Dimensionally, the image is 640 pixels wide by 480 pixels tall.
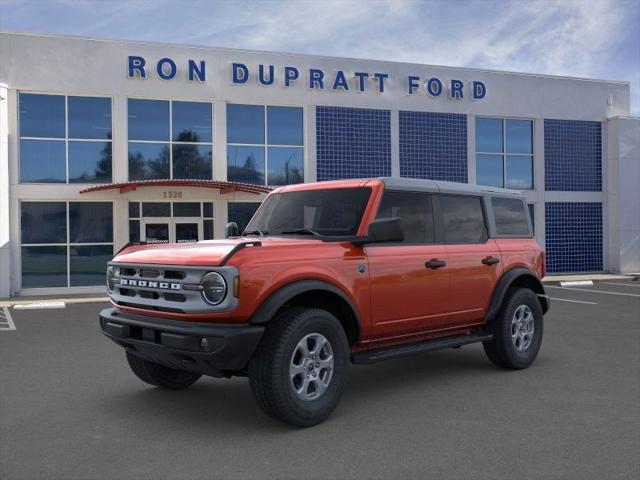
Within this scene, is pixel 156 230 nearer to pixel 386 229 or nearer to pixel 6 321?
pixel 6 321

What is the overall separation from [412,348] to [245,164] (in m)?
14.6

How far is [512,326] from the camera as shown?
6895 mm

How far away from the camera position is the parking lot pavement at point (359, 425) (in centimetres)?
406

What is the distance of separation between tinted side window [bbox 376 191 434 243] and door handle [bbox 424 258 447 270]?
0.23 meters

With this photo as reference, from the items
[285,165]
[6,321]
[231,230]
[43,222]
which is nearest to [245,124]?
[285,165]

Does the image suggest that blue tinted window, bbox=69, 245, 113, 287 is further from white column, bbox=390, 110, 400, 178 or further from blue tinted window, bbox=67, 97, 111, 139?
white column, bbox=390, 110, 400, 178

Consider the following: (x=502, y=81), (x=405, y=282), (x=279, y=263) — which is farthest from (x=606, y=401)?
(x=502, y=81)

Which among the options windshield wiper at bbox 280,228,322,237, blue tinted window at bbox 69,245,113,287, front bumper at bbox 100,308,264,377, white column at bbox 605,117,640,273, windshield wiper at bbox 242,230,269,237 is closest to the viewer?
front bumper at bbox 100,308,264,377

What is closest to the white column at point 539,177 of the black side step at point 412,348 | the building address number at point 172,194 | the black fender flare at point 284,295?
the building address number at point 172,194

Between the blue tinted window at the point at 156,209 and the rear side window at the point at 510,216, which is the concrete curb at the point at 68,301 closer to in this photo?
the blue tinted window at the point at 156,209

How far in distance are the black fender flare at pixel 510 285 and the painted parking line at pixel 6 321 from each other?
8.54m

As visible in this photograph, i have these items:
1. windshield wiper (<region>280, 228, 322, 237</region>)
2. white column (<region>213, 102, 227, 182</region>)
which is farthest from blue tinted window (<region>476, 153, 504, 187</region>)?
windshield wiper (<region>280, 228, 322, 237</region>)

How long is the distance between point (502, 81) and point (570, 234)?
6367 mm

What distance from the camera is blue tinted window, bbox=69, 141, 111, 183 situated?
18047mm
